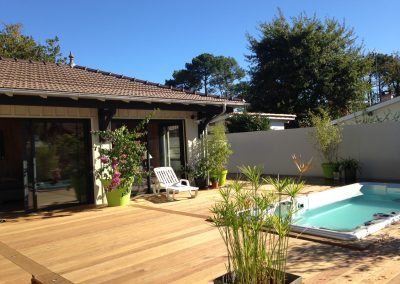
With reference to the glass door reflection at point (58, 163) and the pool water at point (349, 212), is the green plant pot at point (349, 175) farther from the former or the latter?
the glass door reflection at point (58, 163)

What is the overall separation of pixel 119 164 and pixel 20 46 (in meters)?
17.0

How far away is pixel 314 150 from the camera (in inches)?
534

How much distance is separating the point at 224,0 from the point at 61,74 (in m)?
6.06

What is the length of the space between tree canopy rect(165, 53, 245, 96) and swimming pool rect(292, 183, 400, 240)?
4142 centimetres

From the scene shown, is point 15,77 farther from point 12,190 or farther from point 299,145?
point 299,145

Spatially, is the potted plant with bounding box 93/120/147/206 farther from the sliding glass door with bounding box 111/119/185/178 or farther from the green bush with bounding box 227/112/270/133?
the green bush with bounding box 227/112/270/133

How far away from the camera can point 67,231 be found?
6.71 metres

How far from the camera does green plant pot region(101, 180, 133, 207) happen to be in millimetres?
8750

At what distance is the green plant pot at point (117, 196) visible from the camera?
28.7 ft

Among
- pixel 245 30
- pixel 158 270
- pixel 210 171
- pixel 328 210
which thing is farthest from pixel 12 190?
pixel 245 30

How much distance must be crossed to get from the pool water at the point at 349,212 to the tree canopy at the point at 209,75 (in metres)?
41.8

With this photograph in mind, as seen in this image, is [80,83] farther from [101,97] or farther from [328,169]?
[328,169]

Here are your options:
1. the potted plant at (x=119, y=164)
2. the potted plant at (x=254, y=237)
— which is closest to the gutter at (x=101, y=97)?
the potted plant at (x=119, y=164)

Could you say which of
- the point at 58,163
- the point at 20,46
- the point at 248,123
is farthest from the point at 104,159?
the point at 20,46
